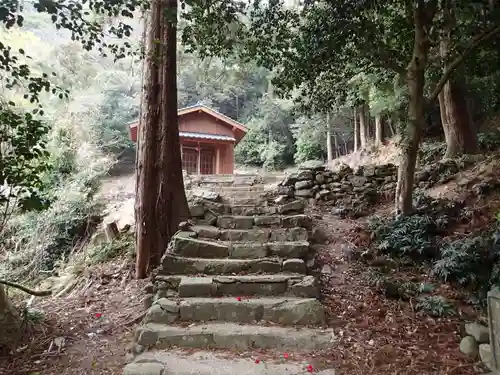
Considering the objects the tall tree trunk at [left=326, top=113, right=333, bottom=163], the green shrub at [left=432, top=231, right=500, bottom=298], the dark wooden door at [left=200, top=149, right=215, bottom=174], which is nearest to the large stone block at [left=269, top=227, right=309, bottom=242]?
the green shrub at [left=432, top=231, right=500, bottom=298]

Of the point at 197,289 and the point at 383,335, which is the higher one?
the point at 197,289

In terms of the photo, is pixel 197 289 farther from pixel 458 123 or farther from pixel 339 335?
pixel 458 123

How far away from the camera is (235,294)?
147 inches

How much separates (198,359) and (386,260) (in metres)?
3.11

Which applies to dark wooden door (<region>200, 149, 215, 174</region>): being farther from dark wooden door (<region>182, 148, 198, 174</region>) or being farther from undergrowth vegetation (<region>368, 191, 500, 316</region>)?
undergrowth vegetation (<region>368, 191, 500, 316</region>)

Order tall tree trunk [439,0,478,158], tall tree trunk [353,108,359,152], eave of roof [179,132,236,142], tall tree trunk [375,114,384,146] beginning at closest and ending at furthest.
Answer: tall tree trunk [439,0,478,158] → tall tree trunk [375,114,384,146] → eave of roof [179,132,236,142] → tall tree trunk [353,108,359,152]

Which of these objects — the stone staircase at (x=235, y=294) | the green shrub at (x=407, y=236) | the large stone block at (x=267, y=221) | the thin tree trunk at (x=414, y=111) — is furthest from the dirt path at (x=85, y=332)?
the thin tree trunk at (x=414, y=111)

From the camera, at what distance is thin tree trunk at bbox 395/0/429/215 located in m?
5.70

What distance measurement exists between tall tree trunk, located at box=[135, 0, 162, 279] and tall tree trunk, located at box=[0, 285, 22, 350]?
73.6 inches

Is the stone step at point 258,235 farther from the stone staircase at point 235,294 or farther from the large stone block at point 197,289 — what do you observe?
the large stone block at point 197,289

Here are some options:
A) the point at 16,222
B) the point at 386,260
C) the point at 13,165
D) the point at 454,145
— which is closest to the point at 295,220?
the point at 386,260

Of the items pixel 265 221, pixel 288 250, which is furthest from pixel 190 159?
pixel 288 250

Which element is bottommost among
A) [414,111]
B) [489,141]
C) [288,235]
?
[288,235]

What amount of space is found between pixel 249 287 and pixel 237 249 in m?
0.63
